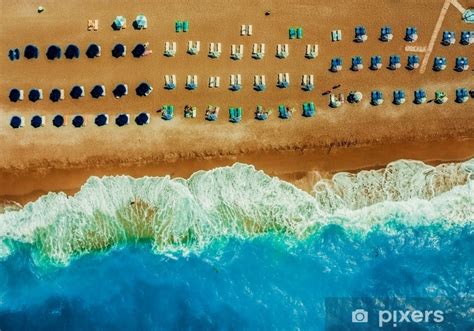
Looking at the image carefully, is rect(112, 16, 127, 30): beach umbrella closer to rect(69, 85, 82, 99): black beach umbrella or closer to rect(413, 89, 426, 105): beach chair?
rect(69, 85, 82, 99): black beach umbrella

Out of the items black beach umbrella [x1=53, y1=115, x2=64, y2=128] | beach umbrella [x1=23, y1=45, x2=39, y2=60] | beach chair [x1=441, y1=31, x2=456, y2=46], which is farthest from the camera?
beach chair [x1=441, y1=31, x2=456, y2=46]

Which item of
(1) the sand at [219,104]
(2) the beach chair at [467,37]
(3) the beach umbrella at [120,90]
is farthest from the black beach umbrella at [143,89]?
(2) the beach chair at [467,37]

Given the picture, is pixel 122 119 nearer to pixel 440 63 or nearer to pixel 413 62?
pixel 413 62

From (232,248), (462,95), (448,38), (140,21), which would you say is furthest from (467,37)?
(140,21)

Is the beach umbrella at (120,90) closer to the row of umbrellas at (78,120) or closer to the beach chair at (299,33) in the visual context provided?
the row of umbrellas at (78,120)

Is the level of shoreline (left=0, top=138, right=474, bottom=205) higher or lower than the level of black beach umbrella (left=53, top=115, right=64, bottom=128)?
lower

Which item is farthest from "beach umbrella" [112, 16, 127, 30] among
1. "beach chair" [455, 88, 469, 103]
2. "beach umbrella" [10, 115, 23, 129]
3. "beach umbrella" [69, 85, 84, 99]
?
"beach chair" [455, 88, 469, 103]

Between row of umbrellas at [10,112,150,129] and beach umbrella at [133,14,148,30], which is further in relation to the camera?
beach umbrella at [133,14,148,30]
